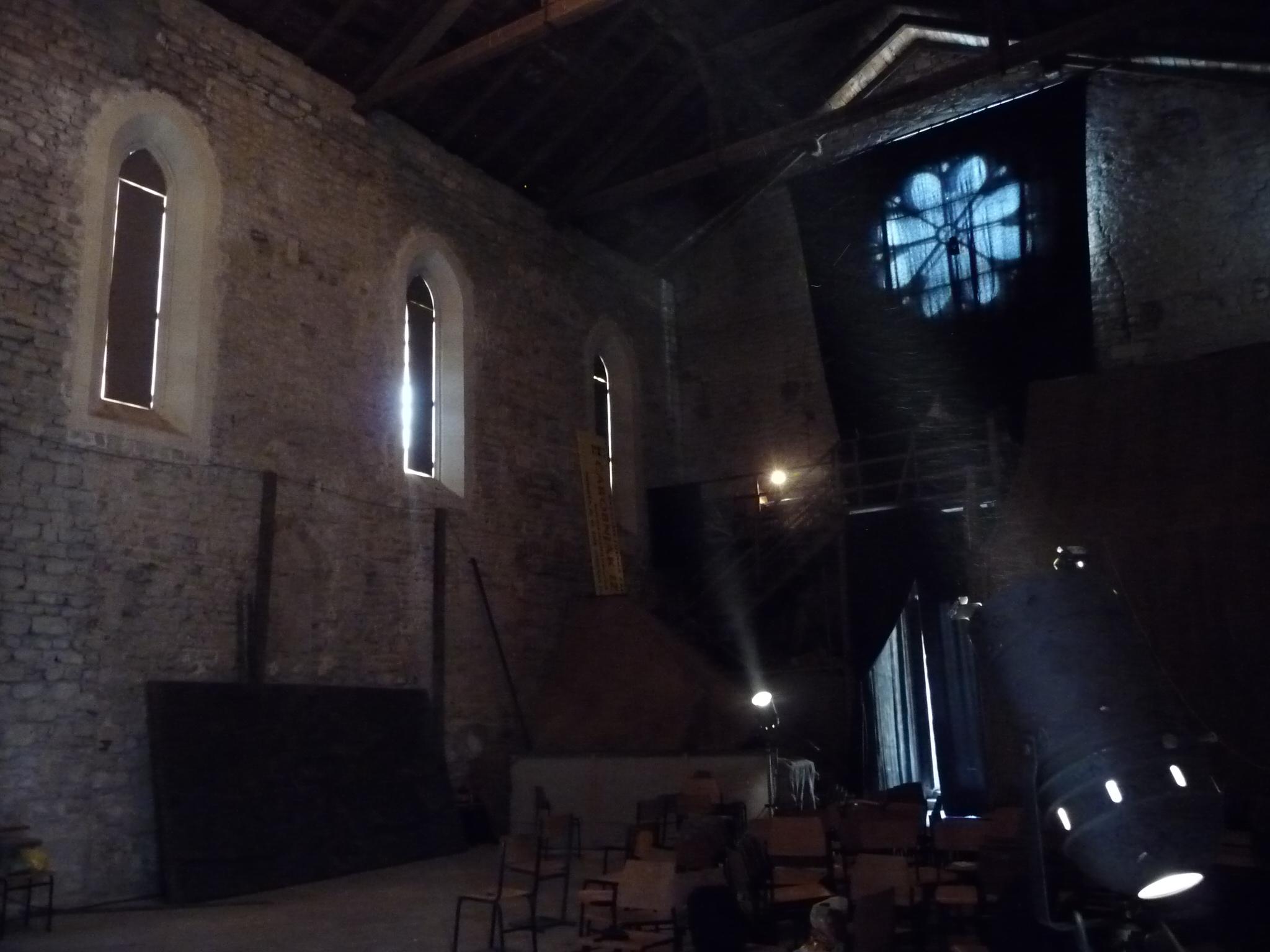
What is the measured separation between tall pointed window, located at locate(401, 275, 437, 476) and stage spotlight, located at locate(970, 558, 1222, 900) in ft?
27.2

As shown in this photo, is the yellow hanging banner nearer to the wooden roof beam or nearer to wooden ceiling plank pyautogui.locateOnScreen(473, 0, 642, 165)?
wooden ceiling plank pyautogui.locateOnScreen(473, 0, 642, 165)

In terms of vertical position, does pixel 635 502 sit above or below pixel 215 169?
below

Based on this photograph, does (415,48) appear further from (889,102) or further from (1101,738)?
(1101,738)

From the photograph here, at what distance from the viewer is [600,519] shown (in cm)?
1220

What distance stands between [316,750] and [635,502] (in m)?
5.81

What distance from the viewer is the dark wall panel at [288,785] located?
733 centimetres

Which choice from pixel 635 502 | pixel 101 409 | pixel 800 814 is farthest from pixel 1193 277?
pixel 101 409

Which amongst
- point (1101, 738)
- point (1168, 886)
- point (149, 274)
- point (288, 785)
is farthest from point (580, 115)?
point (1168, 886)

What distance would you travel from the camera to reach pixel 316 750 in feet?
27.6

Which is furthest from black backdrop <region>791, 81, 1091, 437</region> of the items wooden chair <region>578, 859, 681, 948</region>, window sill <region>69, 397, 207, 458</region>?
wooden chair <region>578, 859, 681, 948</region>

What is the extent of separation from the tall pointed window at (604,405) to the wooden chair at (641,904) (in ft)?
27.1

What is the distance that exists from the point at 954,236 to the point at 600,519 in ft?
16.6


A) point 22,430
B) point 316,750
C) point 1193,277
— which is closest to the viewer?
point 22,430

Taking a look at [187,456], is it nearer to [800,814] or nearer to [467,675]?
[467,675]
